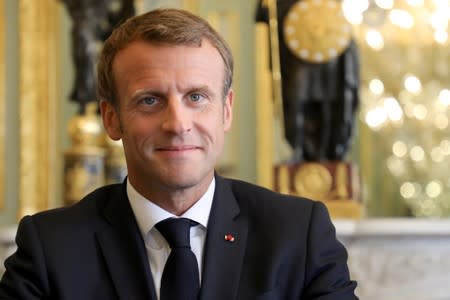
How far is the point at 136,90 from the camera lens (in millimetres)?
→ 1603

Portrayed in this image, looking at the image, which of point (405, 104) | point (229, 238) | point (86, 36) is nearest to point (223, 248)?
point (229, 238)

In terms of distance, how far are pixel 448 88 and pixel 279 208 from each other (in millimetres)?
5668

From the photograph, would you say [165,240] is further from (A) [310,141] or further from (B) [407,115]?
(B) [407,115]

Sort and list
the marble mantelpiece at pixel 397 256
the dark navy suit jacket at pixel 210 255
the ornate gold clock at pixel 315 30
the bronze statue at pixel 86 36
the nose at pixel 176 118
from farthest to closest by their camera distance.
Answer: the bronze statue at pixel 86 36 < the ornate gold clock at pixel 315 30 < the marble mantelpiece at pixel 397 256 < the dark navy suit jacket at pixel 210 255 < the nose at pixel 176 118

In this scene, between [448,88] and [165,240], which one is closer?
[165,240]

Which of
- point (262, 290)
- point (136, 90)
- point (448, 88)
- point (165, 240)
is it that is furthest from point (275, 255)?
point (448, 88)

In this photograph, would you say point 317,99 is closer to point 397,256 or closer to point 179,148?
point 397,256

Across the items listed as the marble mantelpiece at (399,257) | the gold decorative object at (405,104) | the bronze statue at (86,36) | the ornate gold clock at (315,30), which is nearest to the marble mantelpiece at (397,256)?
the marble mantelpiece at (399,257)

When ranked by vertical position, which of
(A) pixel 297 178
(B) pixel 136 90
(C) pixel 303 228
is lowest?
(A) pixel 297 178

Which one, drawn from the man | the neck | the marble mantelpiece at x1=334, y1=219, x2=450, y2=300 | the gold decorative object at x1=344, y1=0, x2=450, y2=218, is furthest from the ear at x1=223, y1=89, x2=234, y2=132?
the gold decorative object at x1=344, y1=0, x2=450, y2=218

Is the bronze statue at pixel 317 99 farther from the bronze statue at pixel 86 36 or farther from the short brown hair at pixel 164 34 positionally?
the short brown hair at pixel 164 34

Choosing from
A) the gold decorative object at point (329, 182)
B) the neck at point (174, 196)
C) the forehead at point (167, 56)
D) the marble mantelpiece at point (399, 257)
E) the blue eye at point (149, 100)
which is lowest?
the marble mantelpiece at point (399, 257)

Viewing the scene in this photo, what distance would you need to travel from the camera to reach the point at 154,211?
1685 mm

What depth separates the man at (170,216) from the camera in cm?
159
